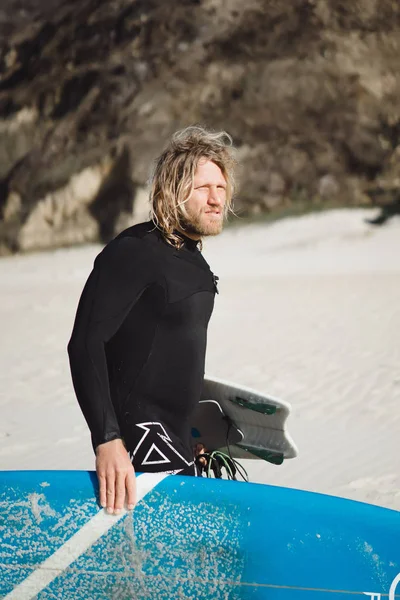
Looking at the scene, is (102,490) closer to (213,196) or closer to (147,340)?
(147,340)

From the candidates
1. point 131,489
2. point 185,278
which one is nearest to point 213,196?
point 185,278

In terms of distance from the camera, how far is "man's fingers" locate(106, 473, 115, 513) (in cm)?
204

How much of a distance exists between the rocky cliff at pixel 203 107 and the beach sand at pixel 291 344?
1260 mm

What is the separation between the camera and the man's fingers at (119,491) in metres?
2.04

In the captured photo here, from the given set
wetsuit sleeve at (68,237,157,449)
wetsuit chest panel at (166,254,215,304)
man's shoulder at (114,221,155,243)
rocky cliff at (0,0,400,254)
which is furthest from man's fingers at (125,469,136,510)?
rocky cliff at (0,0,400,254)

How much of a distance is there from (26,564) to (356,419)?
5070 millimetres

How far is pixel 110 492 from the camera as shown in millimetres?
2088

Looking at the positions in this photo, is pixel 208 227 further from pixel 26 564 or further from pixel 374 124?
pixel 374 124

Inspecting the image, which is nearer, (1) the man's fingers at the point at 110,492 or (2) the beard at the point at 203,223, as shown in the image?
(1) the man's fingers at the point at 110,492

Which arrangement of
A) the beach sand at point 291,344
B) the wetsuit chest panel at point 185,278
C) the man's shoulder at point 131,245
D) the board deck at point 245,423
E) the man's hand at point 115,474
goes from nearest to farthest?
1. the man's hand at point 115,474
2. the man's shoulder at point 131,245
3. the wetsuit chest panel at point 185,278
4. the board deck at point 245,423
5. the beach sand at point 291,344

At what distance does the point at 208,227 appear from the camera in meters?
2.30

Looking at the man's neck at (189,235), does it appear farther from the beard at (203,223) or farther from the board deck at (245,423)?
the board deck at (245,423)

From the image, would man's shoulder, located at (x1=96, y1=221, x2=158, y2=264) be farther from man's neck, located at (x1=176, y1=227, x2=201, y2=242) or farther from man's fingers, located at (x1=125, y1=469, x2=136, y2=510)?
man's fingers, located at (x1=125, y1=469, x2=136, y2=510)

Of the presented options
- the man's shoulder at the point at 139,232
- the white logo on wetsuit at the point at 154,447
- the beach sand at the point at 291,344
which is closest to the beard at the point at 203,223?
the man's shoulder at the point at 139,232
